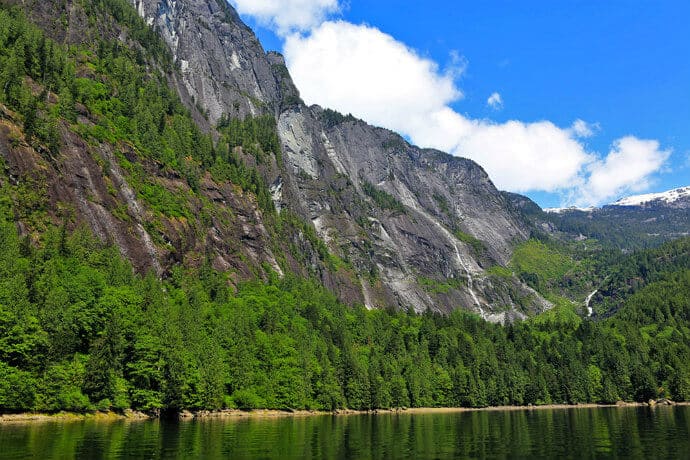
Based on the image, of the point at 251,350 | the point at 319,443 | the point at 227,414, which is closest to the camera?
the point at 319,443

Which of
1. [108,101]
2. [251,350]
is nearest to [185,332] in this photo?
[251,350]

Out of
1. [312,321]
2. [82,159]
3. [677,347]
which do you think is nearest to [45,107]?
[82,159]

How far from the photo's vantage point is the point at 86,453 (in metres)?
37.2

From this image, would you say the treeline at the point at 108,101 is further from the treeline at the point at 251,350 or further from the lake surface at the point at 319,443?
the lake surface at the point at 319,443

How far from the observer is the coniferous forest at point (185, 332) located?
73688mm

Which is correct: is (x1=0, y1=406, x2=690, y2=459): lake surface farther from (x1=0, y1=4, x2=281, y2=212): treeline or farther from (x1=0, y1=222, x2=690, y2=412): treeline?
(x1=0, y1=4, x2=281, y2=212): treeline

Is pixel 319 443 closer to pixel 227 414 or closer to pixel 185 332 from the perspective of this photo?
pixel 227 414

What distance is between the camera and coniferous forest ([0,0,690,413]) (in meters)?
73.7

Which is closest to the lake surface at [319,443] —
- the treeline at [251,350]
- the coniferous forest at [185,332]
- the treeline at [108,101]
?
the treeline at [251,350]

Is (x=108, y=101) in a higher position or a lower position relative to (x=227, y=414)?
higher

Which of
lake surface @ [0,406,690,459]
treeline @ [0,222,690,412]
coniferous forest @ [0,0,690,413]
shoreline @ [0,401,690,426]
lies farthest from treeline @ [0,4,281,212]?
lake surface @ [0,406,690,459]

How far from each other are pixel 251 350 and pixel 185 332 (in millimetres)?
16143

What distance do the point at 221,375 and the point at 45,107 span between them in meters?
69.0

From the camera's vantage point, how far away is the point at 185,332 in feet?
309
